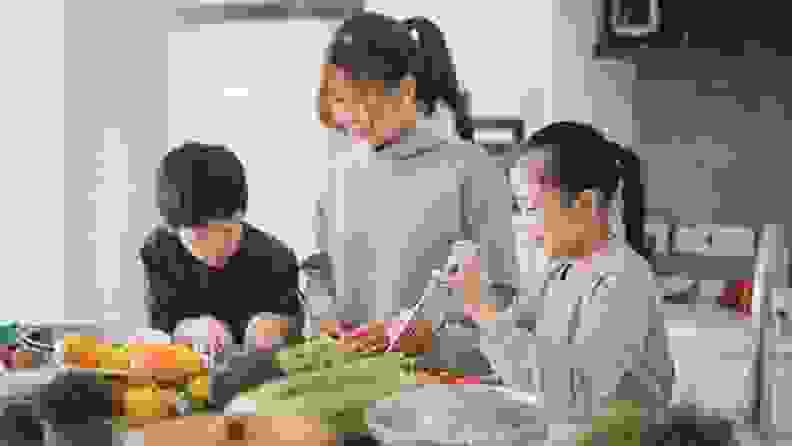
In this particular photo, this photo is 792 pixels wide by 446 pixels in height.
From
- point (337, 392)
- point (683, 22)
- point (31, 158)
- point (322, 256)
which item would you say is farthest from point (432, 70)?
point (31, 158)

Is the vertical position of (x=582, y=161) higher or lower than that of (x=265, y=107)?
lower

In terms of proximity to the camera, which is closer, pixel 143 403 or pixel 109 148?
pixel 143 403

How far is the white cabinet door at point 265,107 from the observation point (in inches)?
161

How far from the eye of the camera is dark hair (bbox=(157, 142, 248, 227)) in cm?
197

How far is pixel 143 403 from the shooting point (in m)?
1.53

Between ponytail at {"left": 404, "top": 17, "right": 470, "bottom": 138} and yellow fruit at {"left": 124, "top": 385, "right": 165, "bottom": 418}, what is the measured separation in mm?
834

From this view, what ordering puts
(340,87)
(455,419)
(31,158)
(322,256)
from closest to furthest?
(455,419), (340,87), (322,256), (31,158)

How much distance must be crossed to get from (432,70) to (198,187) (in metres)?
0.54

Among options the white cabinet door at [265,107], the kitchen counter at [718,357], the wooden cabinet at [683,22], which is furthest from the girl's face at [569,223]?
the white cabinet door at [265,107]

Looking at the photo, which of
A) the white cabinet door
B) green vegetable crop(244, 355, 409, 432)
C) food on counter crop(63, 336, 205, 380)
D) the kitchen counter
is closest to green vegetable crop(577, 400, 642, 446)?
green vegetable crop(244, 355, 409, 432)

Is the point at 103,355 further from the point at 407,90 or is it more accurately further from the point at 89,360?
the point at 407,90

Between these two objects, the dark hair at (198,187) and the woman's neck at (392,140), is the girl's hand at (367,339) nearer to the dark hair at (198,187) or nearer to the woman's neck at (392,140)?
the dark hair at (198,187)

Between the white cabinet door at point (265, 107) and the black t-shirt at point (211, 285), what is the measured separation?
1778 millimetres

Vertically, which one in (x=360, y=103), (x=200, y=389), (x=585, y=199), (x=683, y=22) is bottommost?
(x=200, y=389)
